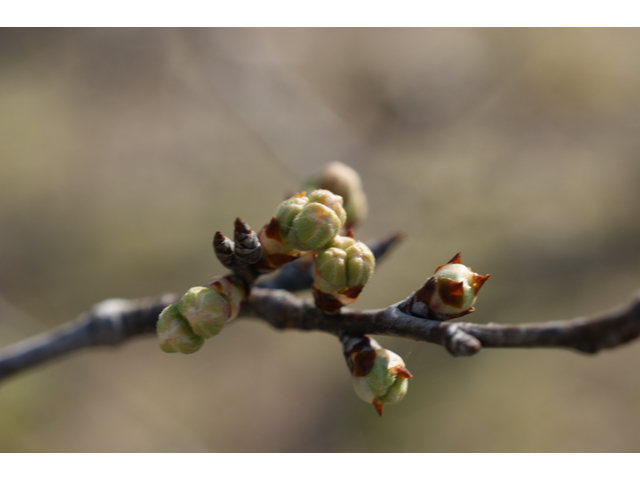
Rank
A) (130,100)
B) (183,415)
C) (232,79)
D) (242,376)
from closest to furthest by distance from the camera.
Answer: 1. (232,79)
2. (183,415)
3. (242,376)
4. (130,100)

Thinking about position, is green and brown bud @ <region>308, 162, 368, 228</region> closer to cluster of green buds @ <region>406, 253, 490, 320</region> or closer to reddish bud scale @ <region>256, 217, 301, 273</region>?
reddish bud scale @ <region>256, 217, 301, 273</region>

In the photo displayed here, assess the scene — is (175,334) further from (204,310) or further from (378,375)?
(378,375)

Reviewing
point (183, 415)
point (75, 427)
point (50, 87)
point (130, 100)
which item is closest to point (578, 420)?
point (183, 415)

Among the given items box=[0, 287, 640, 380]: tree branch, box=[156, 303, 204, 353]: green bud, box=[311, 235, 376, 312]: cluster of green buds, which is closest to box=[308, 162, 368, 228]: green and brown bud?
box=[0, 287, 640, 380]: tree branch

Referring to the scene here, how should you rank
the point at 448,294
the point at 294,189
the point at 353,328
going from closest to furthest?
the point at 448,294, the point at 353,328, the point at 294,189

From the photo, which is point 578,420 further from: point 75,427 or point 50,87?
point 50,87

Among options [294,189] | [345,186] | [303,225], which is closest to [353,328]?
[303,225]
